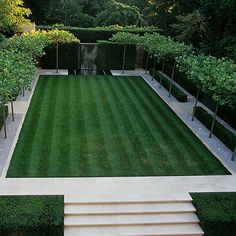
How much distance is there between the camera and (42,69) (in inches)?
1446

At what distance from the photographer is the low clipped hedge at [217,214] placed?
508 inches

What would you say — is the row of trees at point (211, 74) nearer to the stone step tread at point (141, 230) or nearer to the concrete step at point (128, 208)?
the concrete step at point (128, 208)

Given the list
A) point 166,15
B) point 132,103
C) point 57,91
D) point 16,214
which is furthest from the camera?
point 166,15

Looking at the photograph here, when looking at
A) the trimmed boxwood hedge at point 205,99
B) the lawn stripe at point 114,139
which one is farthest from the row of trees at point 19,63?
the trimmed boxwood hedge at point 205,99

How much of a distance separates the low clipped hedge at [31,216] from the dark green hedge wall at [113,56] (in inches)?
1063

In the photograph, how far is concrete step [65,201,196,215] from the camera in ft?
44.7

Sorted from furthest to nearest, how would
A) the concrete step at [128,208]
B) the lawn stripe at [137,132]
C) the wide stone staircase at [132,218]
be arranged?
the lawn stripe at [137,132]
the concrete step at [128,208]
the wide stone staircase at [132,218]

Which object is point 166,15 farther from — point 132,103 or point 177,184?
point 177,184

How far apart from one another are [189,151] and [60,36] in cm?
2153

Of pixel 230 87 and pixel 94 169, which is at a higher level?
pixel 230 87

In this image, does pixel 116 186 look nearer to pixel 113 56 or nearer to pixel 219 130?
pixel 219 130

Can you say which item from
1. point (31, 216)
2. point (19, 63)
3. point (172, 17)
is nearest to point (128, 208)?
point (31, 216)

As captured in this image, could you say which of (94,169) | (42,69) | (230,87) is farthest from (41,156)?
(42,69)

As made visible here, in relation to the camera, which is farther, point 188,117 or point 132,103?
point 132,103
